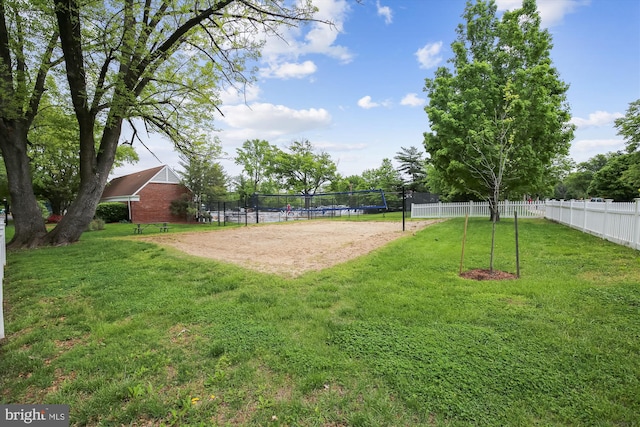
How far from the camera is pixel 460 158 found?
12.9 metres

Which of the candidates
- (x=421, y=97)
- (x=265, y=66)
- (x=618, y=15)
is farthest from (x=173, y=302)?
(x=421, y=97)

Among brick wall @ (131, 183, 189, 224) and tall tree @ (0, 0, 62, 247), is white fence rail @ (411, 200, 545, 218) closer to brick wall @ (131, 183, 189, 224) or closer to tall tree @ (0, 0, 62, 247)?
tall tree @ (0, 0, 62, 247)

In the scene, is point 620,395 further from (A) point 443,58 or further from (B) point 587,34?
(A) point 443,58

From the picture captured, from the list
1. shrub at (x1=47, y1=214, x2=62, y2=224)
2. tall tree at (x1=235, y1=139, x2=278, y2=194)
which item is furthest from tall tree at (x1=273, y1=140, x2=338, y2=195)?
shrub at (x1=47, y1=214, x2=62, y2=224)

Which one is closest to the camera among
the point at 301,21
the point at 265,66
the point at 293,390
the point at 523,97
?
the point at 293,390

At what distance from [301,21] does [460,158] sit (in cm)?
899

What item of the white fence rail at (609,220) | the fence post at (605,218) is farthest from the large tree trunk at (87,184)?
the fence post at (605,218)

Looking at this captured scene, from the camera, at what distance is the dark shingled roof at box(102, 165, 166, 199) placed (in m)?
24.1

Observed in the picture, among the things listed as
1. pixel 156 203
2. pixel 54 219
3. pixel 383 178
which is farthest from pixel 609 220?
pixel 54 219

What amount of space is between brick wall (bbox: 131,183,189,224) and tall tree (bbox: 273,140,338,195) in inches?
562

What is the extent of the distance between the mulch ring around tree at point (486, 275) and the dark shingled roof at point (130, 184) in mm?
24805

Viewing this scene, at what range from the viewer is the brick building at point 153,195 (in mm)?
23297

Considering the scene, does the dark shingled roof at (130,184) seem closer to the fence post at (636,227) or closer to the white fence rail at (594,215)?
the white fence rail at (594,215)

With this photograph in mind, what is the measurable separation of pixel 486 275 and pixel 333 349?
3.35 meters
